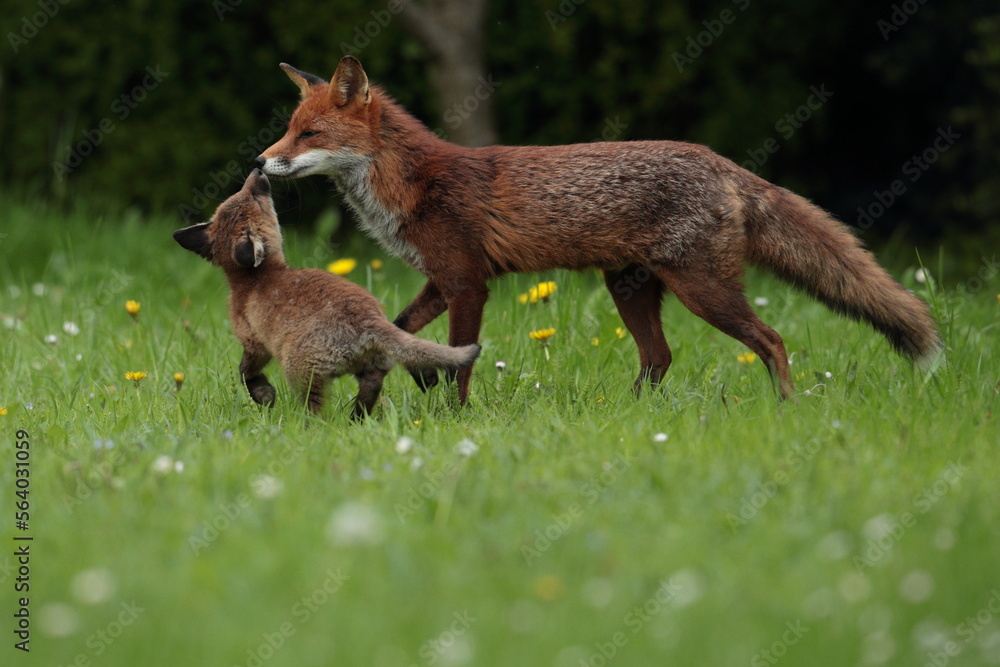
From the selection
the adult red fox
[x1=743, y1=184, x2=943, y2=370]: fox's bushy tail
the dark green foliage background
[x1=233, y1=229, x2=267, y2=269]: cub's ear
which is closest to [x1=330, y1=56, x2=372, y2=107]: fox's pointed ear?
the adult red fox

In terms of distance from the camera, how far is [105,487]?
362 centimetres

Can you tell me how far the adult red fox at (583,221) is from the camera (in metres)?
5.14

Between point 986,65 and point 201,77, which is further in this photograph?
point 201,77

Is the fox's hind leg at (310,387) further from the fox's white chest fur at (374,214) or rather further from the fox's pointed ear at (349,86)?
the fox's pointed ear at (349,86)

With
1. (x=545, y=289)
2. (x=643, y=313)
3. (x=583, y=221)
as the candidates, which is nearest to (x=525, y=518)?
(x=583, y=221)

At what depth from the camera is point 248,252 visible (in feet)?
15.8

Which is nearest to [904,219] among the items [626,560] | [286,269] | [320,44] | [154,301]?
[320,44]

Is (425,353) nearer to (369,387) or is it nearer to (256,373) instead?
(369,387)

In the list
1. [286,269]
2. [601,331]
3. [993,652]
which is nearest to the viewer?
[993,652]

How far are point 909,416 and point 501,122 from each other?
7.93 m

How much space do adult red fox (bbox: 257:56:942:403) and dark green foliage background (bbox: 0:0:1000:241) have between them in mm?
5797

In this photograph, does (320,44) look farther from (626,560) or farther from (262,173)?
(626,560)

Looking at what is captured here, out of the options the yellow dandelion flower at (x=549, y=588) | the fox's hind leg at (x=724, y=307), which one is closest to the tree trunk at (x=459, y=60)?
the fox's hind leg at (x=724, y=307)

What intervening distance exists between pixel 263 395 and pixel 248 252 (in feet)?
2.26
